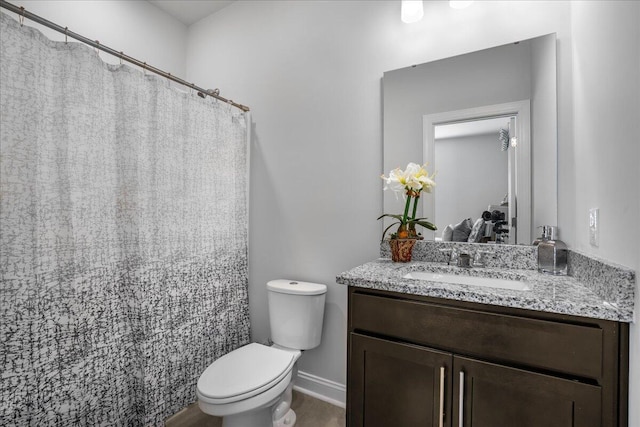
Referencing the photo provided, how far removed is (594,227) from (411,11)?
128cm

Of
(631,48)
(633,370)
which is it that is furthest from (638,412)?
(631,48)

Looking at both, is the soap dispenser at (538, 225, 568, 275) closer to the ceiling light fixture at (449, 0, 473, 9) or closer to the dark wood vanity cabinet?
the dark wood vanity cabinet

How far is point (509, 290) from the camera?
1.09 metres

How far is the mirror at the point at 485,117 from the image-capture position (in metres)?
1.42

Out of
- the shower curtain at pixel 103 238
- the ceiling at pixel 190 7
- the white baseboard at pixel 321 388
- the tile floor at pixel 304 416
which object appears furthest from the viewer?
the ceiling at pixel 190 7

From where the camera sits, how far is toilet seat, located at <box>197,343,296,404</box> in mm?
1318

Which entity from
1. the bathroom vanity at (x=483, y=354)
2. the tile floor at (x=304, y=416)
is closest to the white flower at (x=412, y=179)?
the bathroom vanity at (x=483, y=354)

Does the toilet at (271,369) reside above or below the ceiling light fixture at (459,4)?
below

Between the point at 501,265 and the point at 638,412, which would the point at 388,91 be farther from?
the point at 638,412

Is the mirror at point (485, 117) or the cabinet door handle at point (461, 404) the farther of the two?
the mirror at point (485, 117)

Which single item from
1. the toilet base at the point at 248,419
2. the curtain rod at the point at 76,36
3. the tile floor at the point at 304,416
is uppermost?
the curtain rod at the point at 76,36

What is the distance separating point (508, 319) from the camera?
1.00 meters

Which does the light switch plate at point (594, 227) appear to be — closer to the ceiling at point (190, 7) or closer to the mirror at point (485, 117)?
the mirror at point (485, 117)

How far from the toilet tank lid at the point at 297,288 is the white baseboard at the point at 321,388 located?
0.60m
